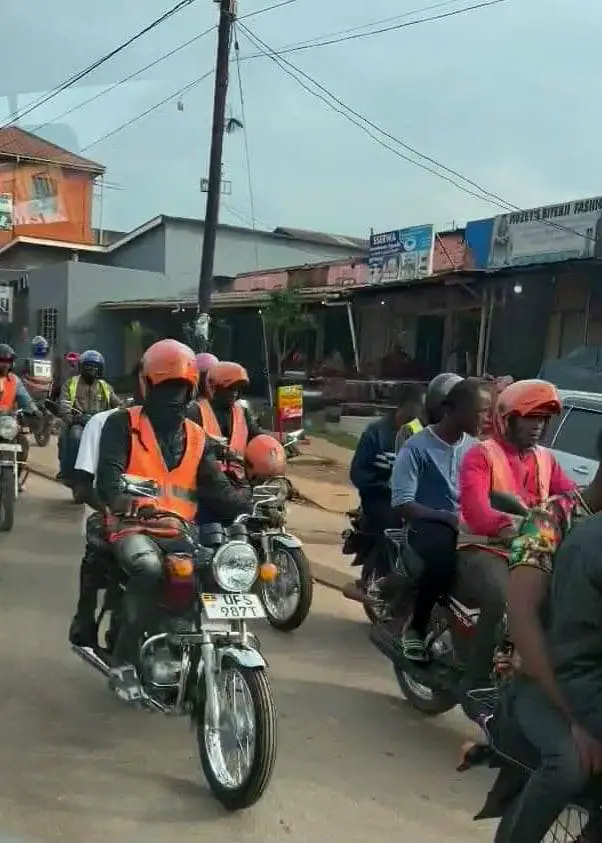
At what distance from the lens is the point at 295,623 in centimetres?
630

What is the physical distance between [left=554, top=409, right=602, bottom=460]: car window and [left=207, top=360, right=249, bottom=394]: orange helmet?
7.52 feet

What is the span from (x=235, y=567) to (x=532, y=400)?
1.40 m

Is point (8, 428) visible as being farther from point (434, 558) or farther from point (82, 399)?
point (434, 558)

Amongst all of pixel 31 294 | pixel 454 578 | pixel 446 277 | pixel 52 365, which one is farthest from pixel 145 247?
pixel 454 578

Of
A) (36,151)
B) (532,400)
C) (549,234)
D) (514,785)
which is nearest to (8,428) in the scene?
(532,400)

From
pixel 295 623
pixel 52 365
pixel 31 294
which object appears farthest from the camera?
pixel 31 294

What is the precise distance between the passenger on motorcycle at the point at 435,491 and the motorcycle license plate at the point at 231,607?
3.38 feet

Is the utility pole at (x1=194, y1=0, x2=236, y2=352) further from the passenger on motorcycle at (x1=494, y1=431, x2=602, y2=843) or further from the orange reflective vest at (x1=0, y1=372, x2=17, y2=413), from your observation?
the passenger on motorcycle at (x1=494, y1=431, x2=602, y2=843)

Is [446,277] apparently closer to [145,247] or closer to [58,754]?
[58,754]

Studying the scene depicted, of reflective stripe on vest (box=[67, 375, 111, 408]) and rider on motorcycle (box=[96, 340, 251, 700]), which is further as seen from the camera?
reflective stripe on vest (box=[67, 375, 111, 408])

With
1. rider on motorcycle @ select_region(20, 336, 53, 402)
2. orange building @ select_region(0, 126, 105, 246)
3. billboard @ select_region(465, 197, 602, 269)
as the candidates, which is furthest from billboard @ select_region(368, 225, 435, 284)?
orange building @ select_region(0, 126, 105, 246)

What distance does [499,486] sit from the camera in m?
4.12

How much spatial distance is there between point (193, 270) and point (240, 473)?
2819cm

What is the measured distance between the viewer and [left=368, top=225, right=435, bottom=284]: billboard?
63.8 ft
